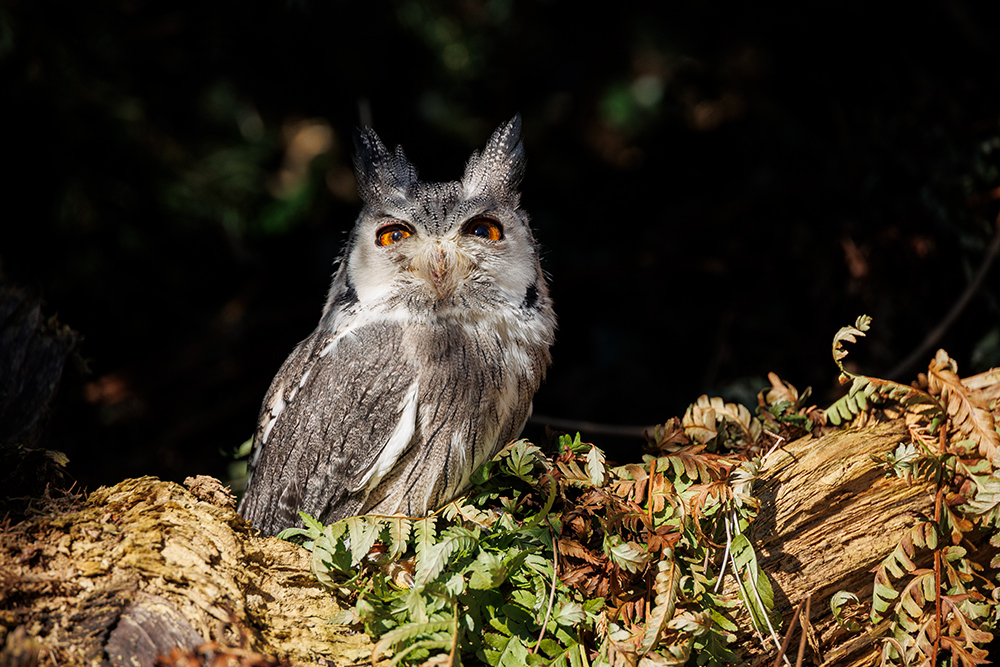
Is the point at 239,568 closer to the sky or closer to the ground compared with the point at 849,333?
closer to the ground

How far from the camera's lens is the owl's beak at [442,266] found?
1.55 m

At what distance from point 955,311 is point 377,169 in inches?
74.0

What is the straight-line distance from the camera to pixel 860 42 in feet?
9.27

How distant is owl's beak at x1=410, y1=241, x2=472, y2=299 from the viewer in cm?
155

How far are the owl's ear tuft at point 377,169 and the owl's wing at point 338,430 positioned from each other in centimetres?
38

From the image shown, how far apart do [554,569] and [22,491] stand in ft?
3.33

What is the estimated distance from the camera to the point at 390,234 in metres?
1.67

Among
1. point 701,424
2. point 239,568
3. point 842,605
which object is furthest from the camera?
point 701,424

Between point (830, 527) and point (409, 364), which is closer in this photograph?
point (830, 527)

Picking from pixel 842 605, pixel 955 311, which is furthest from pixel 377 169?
pixel 955 311

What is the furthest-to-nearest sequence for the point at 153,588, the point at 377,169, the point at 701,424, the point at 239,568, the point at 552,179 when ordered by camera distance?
the point at 552,179
the point at 377,169
the point at 701,424
the point at 239,568
the point at 153,588

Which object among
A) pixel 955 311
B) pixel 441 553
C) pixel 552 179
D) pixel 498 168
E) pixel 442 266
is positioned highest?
pixel 552 179

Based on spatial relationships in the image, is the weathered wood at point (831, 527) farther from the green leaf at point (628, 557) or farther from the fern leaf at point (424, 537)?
the fern leaf at point (424, 537)

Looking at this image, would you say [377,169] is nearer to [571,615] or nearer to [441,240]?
[441,240]
